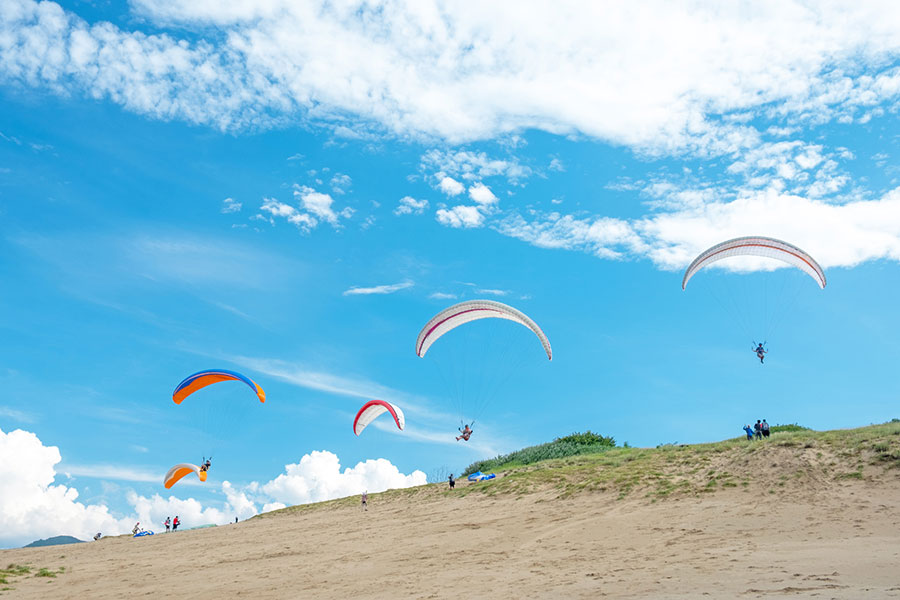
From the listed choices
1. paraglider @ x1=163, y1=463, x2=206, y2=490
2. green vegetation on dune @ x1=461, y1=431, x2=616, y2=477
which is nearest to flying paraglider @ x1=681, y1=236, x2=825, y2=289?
green vegetation on dune @ x1=461, y1=431, x2=616, y2=477

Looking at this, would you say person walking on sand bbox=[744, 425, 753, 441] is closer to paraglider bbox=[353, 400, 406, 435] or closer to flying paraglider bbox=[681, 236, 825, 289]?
flying paraglider bbox=[681, 236, 825, 289]

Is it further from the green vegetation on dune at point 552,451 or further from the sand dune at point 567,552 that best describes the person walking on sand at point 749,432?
the green vegetation on dune at point 552,451

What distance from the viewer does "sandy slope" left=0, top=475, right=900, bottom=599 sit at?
12.7m

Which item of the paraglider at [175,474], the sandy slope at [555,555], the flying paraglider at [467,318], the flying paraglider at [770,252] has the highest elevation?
the flying paraglider at [770,252]

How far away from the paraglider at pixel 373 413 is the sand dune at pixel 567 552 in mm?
8519

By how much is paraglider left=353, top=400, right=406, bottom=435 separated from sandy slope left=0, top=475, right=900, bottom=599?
9.28m

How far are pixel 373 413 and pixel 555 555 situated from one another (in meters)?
23.2

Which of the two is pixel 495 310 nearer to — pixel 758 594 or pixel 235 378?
pixel 235 378

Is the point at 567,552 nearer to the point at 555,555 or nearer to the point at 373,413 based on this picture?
the point at 555,555

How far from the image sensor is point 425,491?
32938 millimetres

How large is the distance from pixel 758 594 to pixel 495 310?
1812 cm

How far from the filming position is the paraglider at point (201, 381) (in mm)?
32781

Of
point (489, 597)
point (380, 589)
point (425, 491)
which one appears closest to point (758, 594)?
point (489, 597)

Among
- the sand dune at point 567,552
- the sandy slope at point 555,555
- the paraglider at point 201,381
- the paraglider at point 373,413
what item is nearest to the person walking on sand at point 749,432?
the sand dune at point 567,552
